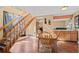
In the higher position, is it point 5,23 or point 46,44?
point 5,23

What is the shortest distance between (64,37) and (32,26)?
0.66 m

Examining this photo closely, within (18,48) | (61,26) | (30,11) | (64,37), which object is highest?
(30,11)

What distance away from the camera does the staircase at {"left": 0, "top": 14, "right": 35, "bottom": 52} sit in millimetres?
2672

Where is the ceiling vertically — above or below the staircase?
above

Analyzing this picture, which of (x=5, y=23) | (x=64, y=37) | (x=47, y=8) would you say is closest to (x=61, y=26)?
(x=64, y=37)

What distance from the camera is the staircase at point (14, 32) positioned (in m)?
2.67

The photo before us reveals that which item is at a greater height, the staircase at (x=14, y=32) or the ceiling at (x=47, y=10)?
the ceiling at (x=47, y=10)

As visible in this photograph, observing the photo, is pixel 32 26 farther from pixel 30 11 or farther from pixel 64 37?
pixel 64 37

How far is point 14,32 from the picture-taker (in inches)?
106

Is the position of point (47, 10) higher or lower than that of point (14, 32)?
higher
